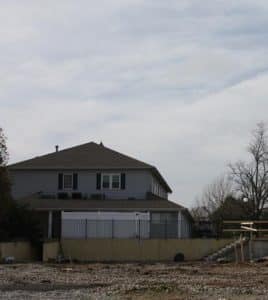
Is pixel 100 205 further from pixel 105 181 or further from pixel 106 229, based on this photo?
pixel 105 181

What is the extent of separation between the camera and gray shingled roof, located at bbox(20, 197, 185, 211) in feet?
183

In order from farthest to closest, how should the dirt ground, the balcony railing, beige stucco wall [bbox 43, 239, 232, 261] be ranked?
the balcony railing → beige stucco wall [bbox 43, 239, 232, 261] → the dirt ground

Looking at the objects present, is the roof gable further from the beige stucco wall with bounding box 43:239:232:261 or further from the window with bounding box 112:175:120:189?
the beige stucco wall with bounding box 43:239:232:261

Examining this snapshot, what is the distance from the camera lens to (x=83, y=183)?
60219 mm

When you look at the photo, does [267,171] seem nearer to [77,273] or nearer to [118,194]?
[118,194]

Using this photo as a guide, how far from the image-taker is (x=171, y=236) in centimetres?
5509

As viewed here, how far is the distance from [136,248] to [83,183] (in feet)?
33.5

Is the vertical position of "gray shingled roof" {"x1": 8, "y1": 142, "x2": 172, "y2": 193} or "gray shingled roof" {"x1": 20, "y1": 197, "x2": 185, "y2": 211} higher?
"gray shingled roof" {"x1": 8, "y1": 142, "x2": 172, "y2": 193}

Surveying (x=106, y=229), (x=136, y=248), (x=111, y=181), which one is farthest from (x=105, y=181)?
(x=136, y=248)

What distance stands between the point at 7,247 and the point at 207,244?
46.4 ft

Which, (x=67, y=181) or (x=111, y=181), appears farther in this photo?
(x=67, y=181)

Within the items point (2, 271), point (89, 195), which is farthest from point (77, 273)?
point (89, 195)

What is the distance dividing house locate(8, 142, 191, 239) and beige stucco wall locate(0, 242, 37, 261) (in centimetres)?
449

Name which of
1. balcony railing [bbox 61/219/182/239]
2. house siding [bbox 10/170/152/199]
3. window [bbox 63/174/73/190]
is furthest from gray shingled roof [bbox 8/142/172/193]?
balcony railing [bbox 61/219/182/239]
